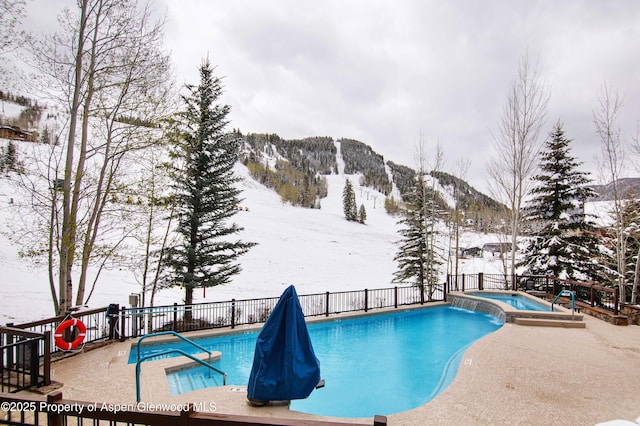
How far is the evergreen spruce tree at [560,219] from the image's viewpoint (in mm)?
16625

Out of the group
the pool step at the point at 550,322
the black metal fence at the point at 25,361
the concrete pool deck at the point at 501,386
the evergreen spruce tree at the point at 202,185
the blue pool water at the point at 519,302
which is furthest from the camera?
the blue pool water at the point at 519,302

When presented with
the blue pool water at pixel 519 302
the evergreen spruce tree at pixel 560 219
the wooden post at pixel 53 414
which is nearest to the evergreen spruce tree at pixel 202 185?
the wooden post at pixel 53 414

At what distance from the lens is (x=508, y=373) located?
6.58 m

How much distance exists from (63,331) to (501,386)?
29.8 feet

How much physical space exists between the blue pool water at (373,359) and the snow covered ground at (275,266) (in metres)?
5.83

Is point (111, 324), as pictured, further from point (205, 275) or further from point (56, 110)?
point (56, 110)

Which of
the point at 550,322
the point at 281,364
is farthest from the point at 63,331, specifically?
the point at 550,322

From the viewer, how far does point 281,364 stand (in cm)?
494

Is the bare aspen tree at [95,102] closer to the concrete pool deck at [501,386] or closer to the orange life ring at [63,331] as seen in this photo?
the orange life ring at [63,331]

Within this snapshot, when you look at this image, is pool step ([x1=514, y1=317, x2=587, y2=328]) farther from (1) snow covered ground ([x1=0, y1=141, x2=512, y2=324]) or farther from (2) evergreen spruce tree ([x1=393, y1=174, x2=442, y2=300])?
(1) snow covered ground ([x1=0, y1=141, x2=512, y2=324])

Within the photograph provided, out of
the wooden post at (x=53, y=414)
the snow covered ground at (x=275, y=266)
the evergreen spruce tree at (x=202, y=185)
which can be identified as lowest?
the snow covered ground at (x=275, y=266)

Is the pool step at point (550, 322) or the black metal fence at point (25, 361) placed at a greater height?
the black metal fence at point (25, 361)

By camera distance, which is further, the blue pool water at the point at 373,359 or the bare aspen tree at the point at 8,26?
the bare aspen tree at the point at 8,26

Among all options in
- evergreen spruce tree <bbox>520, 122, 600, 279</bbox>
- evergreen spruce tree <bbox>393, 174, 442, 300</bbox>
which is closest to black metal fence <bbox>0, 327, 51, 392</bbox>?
evergreen spruce tree <bbox>393, 174, 442, 300</bbox>
